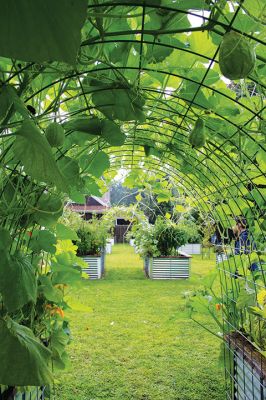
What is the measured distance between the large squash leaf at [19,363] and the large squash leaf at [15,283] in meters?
0.05

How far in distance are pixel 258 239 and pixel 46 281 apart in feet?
4.17

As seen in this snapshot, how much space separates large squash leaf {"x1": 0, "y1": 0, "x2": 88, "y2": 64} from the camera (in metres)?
0.31

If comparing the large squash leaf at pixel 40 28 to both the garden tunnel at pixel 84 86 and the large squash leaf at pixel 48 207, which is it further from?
the large squash leaf at pixel 48 207

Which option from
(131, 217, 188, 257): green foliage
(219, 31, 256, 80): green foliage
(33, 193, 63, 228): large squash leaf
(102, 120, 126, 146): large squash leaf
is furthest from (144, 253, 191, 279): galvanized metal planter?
(219, 31, 256, 80): green foliage

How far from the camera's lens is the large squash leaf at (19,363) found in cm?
61

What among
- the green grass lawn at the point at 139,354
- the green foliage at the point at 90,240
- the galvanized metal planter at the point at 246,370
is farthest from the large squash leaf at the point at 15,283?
the green foliage at the point at 90,240

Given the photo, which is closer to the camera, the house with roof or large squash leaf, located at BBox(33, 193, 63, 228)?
large squash leaf, located at BBox(33, 193, 63, 228)

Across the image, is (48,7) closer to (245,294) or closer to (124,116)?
(124,116)

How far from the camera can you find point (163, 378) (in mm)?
2717

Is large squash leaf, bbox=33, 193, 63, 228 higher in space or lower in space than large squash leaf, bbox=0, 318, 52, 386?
higher

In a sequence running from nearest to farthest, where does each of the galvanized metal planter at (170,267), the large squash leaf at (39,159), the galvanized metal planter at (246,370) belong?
the large squash leaf at (39,159) < the galvanized metal planter at (246,370) < the galvanized metal planter at (170,267)

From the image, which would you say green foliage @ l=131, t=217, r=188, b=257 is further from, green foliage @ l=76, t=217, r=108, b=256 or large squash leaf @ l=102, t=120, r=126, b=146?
large squash leaf @ l=102, t=120, r=126, b=146

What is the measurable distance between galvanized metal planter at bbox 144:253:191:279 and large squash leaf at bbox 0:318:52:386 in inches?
245

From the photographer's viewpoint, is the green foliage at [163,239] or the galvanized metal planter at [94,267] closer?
the galvanized metal planter at [94,267]
